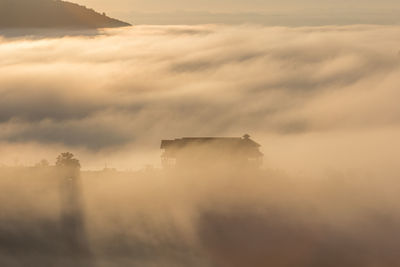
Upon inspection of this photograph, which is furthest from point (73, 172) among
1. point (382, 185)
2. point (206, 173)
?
point (382, 185)

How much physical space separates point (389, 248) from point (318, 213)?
1292 cm

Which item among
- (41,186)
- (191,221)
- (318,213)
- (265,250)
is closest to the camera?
(265,250)

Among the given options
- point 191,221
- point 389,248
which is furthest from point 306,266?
point 191,221

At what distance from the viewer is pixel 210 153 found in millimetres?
116188

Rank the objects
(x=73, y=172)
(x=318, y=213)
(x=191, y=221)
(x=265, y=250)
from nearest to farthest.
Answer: (x=265, y=250) < (x=191, y=221) < (x=318, y=213) < (x=73, y=172)

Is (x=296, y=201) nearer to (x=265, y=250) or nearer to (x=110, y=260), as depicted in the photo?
(x=265, y=250)

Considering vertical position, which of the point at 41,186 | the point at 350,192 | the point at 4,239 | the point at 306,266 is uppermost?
the point at 41,186

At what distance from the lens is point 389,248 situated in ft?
263

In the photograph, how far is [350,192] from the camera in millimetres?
101812

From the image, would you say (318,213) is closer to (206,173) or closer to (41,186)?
(206,173)

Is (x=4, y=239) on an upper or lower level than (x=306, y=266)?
upper

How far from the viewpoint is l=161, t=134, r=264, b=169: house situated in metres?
114

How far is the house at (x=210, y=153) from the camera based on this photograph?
114 meters

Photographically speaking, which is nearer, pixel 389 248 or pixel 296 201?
pixel 389 248
